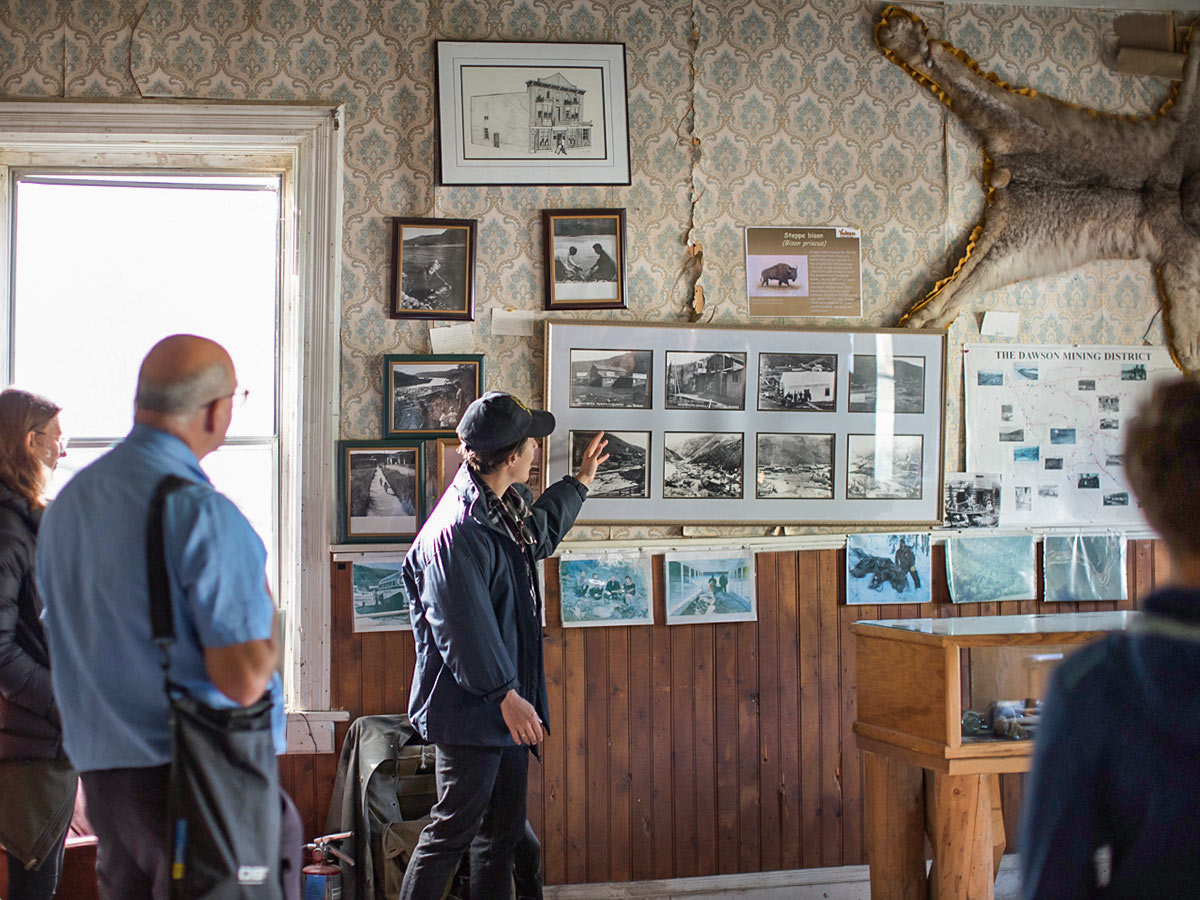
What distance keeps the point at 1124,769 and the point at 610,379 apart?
8.73 ft

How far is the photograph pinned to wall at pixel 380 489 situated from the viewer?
11.7ft

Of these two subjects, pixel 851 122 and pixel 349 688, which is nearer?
pixel 349 688

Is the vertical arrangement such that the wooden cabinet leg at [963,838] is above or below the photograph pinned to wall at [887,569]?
below

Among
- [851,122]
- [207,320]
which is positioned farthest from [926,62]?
[207,320]

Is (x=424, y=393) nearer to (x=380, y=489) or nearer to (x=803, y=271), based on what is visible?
(x=380, y=489)

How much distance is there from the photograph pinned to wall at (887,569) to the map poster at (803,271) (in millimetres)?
910

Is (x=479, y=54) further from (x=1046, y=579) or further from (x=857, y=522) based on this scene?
(x=1046, y=579)

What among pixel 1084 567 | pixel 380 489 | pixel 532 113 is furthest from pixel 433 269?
pixel 1084 567

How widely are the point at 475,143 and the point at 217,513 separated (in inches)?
90.1

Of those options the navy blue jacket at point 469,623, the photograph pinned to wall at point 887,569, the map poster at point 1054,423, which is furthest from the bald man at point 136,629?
the map poster at point 1054,423

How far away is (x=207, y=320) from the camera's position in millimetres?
3752

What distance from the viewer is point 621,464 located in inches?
147

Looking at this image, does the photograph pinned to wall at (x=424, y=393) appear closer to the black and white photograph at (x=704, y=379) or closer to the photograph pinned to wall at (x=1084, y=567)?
the black and white photograph at (x=704, y=379)

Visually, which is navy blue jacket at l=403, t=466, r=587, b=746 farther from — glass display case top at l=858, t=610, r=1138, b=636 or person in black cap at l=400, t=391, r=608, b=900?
glass display case top at l=858, t=610, r=1138, b=636
